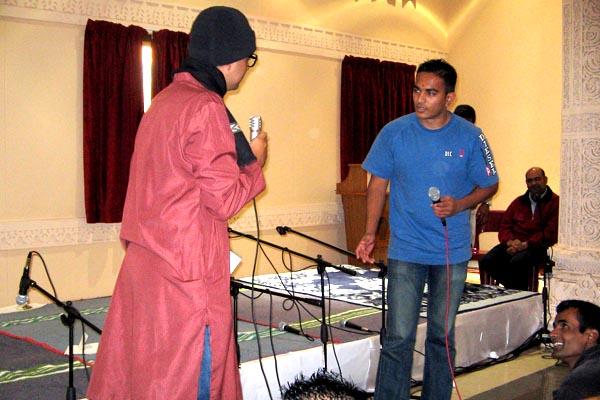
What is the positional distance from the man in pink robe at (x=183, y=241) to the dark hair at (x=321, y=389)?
139 centimetres

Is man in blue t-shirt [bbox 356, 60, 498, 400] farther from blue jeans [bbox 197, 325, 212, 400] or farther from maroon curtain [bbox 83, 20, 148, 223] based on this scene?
maroon curtain [bbox 83, 20, 148, 223]

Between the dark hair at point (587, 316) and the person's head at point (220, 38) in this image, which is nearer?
the person's head at point (220, 38)

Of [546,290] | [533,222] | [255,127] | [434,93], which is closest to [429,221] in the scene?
[434,93]

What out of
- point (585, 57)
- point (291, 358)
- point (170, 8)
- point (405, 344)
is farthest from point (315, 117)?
point (405, 344)

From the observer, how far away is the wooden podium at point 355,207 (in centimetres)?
727

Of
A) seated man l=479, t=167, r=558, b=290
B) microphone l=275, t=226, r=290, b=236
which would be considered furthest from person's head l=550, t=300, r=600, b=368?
seated man l=479, t=167, r=558, b=290

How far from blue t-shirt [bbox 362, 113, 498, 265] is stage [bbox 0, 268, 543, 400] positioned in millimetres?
609

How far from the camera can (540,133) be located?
26.7 ft

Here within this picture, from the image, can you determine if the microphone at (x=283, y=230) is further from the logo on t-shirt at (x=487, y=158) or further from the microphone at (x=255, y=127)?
the microphone at (x=255, y=127)

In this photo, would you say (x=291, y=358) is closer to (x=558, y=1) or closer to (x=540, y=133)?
(x=540, y=133)

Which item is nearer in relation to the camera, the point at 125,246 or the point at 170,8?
the point at 125,246

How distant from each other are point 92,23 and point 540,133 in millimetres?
5204

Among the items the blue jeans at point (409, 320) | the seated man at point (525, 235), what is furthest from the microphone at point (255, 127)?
the seated man at point (525, 235)

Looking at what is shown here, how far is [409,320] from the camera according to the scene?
283 cm
